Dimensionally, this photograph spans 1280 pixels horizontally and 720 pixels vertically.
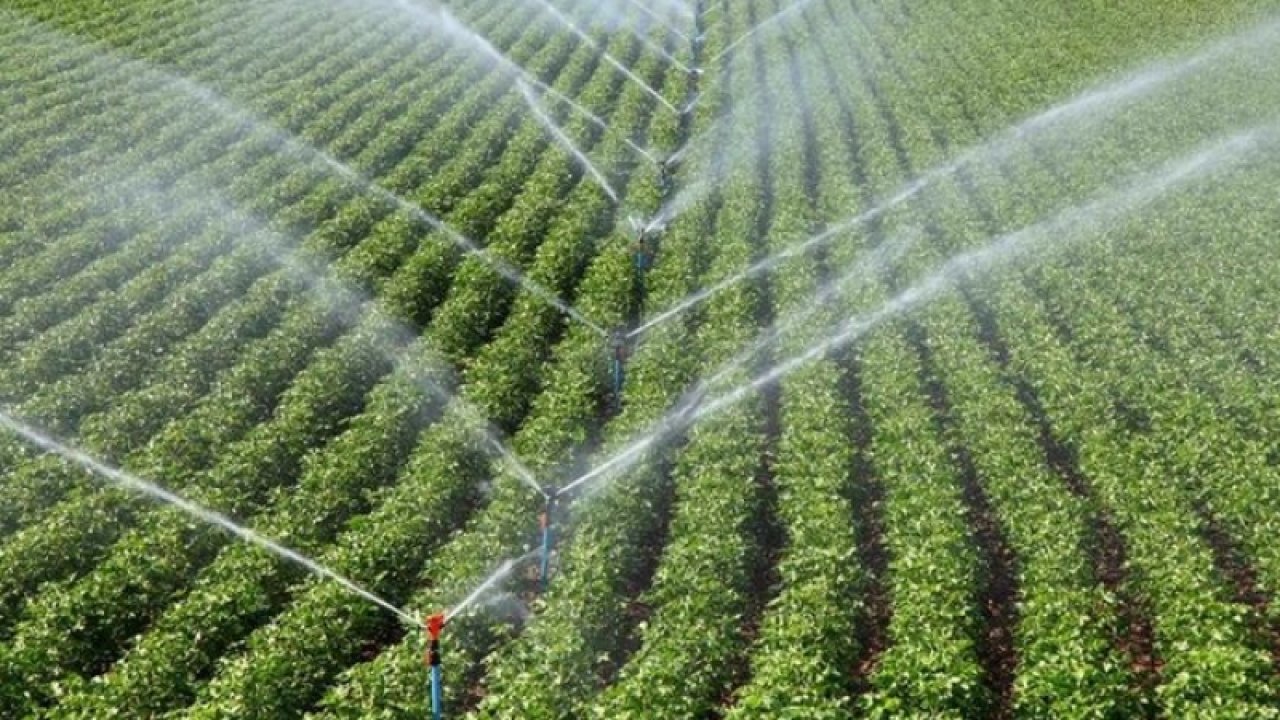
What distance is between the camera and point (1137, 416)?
16016mm

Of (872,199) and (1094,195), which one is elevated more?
(872,199)

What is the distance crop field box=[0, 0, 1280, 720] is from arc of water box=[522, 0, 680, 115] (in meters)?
1.70

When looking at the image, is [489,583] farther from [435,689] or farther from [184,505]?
[184,505]

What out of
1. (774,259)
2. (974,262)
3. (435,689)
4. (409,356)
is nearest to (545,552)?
(435,689)

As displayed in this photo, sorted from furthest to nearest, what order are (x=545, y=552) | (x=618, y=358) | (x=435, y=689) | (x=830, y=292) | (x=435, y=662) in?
(x=830, y=292) < (x=618, y=358) < (x=545, y=552) < (x=435, y=689) < (x=435, y=662)

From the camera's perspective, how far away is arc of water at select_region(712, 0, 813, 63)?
40219 millimetres

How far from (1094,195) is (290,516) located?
17286 mm

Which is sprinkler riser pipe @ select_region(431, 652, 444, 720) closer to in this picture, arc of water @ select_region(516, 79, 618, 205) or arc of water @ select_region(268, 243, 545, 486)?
arc of water @ select_region(268, 243, 545, 486)

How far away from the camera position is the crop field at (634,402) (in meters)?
11.5

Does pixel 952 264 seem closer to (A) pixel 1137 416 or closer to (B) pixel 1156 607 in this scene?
(A) pixel 1137 416

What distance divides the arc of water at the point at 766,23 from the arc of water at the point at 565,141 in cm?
826

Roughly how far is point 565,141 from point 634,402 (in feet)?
43.9

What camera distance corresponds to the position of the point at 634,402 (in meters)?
16.7

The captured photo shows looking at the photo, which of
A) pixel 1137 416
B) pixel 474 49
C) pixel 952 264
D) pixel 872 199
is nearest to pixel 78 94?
pixel 474 49
